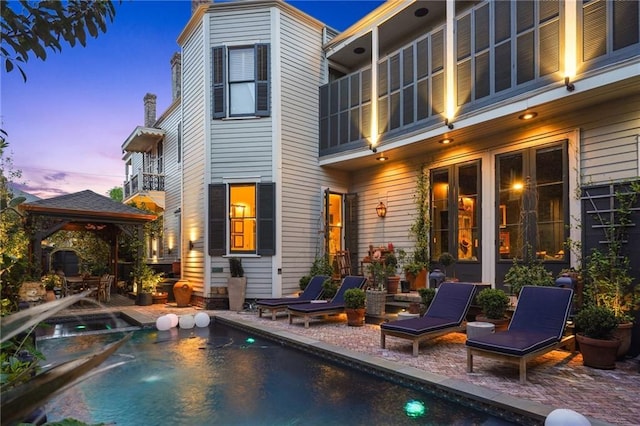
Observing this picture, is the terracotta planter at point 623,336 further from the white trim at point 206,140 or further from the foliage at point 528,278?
the white trim at point 206,140

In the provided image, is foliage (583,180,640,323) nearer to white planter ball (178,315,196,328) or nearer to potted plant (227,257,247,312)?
white planter ball (178,315,196,328)

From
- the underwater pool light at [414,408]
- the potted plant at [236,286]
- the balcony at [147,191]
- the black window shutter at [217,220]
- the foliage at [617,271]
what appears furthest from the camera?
the balcony at [147,191]

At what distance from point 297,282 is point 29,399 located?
9.92m

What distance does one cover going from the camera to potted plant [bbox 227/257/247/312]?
9.95 m

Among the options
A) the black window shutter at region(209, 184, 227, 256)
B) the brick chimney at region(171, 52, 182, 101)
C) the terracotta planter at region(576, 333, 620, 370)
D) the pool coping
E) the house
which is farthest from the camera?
the brick chimney at region(171, 52, 182, 101)

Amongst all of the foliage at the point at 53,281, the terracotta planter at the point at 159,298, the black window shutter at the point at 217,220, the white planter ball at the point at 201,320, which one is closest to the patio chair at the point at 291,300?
the white planter ball at the point at 201,320

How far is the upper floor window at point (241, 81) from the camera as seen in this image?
10375mm

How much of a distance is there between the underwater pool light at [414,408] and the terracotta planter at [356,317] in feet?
11.7

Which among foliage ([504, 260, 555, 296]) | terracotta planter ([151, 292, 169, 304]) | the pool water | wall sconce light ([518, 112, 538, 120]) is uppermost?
wall sconce light ([518, 112, 538, 120])

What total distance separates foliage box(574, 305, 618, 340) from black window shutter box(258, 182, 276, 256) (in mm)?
6825

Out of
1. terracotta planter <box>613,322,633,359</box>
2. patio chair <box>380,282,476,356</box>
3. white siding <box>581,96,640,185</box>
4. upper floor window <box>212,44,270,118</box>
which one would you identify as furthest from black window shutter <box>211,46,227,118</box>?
terracotta planter <box>613,322,633,359</box>

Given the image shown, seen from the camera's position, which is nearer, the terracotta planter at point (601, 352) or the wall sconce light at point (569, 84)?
the terracotta planter at point (601, 352)

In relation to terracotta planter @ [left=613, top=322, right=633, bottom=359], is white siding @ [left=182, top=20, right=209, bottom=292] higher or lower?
higher

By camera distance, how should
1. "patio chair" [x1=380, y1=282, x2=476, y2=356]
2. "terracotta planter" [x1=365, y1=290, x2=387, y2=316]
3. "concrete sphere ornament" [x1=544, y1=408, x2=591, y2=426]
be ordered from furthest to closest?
1. "terracotta planter" [x1=365, y1=290, x2=387, y2=316]
2. "patio chair" [x1=380, y1=282, x2=476, y2=356]
3. "concrete sphere ornament" [x1=544, y1=408, x2=591, y2=426]
